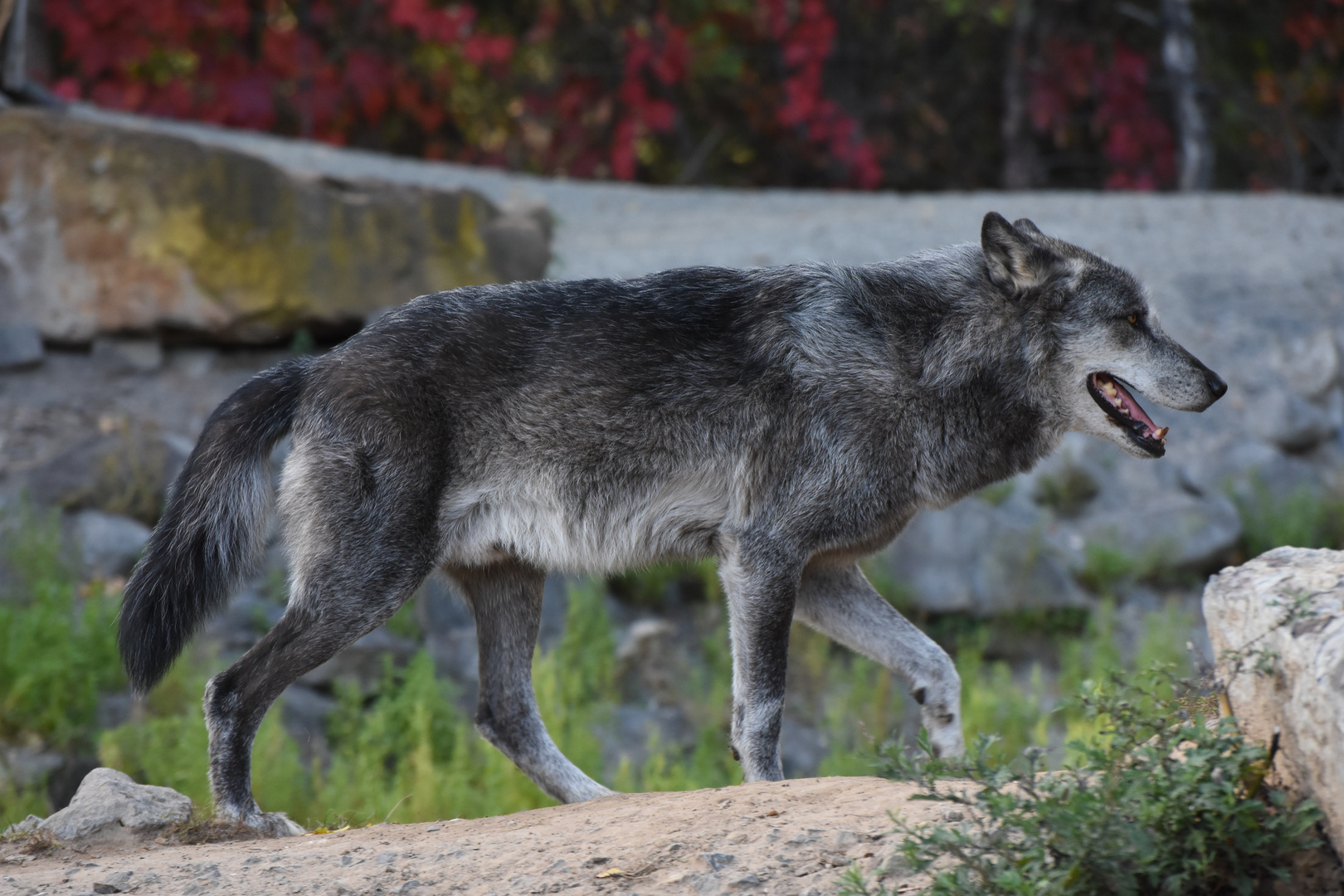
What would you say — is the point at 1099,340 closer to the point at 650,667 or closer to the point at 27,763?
the point at 650,667

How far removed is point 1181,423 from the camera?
9633 millimetres

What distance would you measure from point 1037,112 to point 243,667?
13.1 meters

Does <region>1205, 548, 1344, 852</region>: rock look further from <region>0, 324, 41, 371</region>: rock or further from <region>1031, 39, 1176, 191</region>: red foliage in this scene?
<region>1031, 39, 1176, 191</region>: red foliage

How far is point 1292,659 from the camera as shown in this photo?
2520 millimetres

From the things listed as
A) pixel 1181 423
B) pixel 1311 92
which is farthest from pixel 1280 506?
pixel 1311 92

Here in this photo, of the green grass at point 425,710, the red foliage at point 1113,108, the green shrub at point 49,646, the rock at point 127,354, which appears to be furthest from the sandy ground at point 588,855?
the red foliage at point 1113,108

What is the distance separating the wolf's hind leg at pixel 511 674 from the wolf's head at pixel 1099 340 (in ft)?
6.15

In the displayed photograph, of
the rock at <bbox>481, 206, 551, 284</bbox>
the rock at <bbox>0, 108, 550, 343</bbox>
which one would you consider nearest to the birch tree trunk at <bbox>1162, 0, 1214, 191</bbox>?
the rock at <bbox>481, 206, 551, 284</bbox>

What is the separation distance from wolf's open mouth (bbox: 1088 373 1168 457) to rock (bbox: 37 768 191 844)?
3069mm

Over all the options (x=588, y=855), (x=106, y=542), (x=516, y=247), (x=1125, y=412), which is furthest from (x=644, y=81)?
(x=588, y=855)

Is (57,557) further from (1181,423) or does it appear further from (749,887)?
(1181,423)

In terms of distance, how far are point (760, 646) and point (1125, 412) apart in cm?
139

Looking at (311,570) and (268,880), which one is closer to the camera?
(268,880)

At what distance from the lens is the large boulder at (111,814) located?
3.65m
